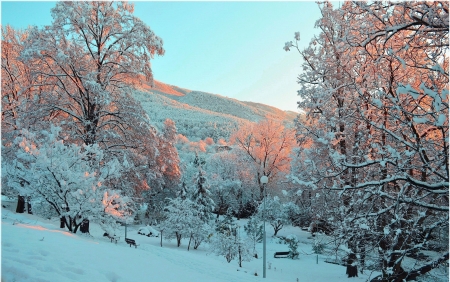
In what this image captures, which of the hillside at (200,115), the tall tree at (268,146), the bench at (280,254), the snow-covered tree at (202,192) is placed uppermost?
the hillside at (200,115)

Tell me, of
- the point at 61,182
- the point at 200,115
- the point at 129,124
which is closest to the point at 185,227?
the point at 129,124

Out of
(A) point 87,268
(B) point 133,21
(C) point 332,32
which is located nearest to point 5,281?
(A) point 87,268

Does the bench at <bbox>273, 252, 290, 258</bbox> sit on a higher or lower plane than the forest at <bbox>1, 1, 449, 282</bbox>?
lower

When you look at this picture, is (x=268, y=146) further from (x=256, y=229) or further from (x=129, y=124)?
(x=129, y=124)

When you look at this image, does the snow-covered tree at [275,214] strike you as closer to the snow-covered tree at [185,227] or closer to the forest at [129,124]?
the snow-covered tree at [185,227]

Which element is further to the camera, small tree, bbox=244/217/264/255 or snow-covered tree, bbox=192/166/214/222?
snow-covered tree, bbox=192/166/214/222

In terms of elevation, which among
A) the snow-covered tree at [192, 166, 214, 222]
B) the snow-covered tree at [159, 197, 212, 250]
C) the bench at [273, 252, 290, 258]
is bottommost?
the bench at [273, 252, 290, 258]

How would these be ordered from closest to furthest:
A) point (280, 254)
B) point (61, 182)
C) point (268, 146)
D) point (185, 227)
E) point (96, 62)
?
→ point (61, 182), point (96, 62), point (280, 254), point (185, 227), point (268, 146)

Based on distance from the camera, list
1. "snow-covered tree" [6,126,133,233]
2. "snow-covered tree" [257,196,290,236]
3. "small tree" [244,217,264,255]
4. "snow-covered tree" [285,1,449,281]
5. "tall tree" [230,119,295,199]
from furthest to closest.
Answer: "tall tree" [230,119,295,199], "snow-covered tree" [257,196,290,236], "small tree" [244,217,264,255], "snow-covered tree" [6,126,133,233], "snow-covered tree" [285,1,449,281]

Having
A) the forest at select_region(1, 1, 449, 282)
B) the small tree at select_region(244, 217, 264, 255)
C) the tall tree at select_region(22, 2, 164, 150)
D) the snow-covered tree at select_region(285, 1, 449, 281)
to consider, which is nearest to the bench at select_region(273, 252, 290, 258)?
the small tree at select_region(244, 217, 264, 255)

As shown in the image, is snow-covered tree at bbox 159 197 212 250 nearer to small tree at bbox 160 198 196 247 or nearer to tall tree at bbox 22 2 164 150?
small tree at bbox 160 198 196 247

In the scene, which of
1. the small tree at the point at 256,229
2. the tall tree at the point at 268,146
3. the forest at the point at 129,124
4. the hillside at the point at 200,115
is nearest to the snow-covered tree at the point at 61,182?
the forest at the point at 129,124

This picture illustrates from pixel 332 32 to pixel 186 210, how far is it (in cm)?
1403

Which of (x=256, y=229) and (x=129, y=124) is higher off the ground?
(x=129, y=124)
